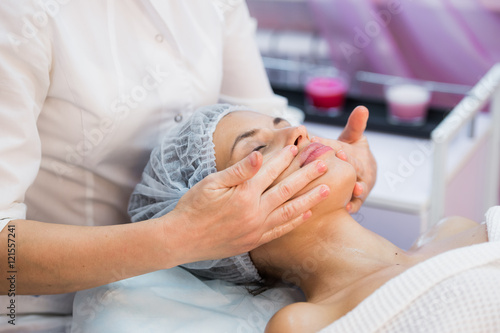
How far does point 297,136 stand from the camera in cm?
131

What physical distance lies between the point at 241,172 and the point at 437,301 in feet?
1.34

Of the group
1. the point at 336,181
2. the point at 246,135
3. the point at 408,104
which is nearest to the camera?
the point at 336,181

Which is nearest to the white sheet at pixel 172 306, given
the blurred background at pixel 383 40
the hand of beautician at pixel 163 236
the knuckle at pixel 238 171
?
the hand of beautician at pixel 163 236

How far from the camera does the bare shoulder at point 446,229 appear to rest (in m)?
1.42

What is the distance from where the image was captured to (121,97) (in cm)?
130

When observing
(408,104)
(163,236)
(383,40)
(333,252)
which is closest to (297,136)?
(333,252)

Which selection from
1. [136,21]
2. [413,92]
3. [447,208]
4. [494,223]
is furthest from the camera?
[413,92]

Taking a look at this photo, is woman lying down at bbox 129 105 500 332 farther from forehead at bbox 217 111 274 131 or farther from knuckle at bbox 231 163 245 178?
knuckle at bbox 231 163 245 178

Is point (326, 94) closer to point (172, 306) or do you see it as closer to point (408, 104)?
point (408, 104)

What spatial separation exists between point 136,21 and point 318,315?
78 cm

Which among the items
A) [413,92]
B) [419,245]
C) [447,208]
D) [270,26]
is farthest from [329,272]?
[270,26]

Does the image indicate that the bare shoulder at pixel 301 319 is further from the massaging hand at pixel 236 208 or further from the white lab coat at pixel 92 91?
the white lab coat at pixel 92 91

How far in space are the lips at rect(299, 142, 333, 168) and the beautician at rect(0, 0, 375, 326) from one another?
90 mm

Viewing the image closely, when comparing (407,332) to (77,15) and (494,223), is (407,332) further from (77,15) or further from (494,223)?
(77,15)
